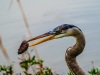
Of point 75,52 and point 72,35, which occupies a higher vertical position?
point 72,35

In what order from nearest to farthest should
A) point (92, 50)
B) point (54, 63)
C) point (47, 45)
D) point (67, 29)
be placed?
point (67, 29) < point (54, 63) < point (92, 50) < point (47, 45)

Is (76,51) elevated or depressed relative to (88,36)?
elevated

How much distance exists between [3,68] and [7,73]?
0.08 meters

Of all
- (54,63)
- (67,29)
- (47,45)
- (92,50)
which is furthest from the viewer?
(47,45)

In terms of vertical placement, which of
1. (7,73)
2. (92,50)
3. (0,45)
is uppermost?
(0,45)

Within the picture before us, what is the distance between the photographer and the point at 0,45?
5824 millimetres

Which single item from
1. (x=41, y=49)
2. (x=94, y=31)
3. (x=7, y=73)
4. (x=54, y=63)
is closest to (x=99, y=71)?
(x=7, y=73)

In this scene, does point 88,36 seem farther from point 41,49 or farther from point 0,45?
point 0,45

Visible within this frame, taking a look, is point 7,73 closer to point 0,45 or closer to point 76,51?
point 0,45

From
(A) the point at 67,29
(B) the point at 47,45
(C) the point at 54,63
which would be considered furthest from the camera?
(B) the point at 47,45

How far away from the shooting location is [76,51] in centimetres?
558

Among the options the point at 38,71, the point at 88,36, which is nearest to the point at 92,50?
the point at 88,36

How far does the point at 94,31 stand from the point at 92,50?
1084 mm

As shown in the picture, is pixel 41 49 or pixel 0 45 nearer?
pixel 0 45
